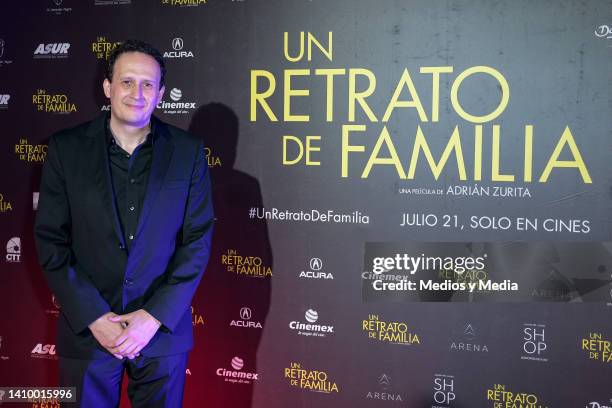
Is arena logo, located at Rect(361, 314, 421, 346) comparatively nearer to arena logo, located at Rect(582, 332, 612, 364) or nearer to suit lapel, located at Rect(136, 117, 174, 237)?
arena logo, located at Rect(582, 332, 612, 364)

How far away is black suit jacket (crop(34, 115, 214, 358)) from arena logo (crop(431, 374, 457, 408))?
1435mm

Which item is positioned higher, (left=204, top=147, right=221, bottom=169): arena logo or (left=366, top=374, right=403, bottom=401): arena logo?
(left=204, top=147, right=221, bottom=169): arena logo

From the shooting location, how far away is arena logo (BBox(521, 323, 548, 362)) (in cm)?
313

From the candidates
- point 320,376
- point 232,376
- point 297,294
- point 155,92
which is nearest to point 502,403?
point 320,376

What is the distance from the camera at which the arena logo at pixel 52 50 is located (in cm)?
373

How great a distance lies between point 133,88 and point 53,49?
1.59 meters

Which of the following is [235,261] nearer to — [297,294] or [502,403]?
[297,294]

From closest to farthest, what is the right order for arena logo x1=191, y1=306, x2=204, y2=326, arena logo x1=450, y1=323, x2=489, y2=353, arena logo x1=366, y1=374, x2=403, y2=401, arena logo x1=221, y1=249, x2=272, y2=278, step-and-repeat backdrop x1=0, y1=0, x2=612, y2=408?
1. step-and-repeat backdrop x1=0, y1=0, x2=612, y2=408
2. arena logo x1=450, y1=323, x2=489, y2=353
3. arena logo x1=366, y1=374, x2=403, y2=401
4. arena logo x1=221, y1=249, x2=272, y2=278
5. arena logo x1=191, y1=306, x2=204, y2=326

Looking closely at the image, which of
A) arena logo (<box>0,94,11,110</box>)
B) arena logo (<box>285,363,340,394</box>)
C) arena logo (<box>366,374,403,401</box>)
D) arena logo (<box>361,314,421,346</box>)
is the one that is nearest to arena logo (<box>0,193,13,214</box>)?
arena logo (<box>0,94,11,110</box>)

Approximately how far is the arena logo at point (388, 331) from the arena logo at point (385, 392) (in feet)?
0.68

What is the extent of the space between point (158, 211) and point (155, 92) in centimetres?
49

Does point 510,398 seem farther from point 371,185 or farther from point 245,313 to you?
point 245,313

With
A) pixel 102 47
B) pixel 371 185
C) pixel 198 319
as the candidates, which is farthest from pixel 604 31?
pixel 102 47

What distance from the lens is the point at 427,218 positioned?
3240 millimetres
